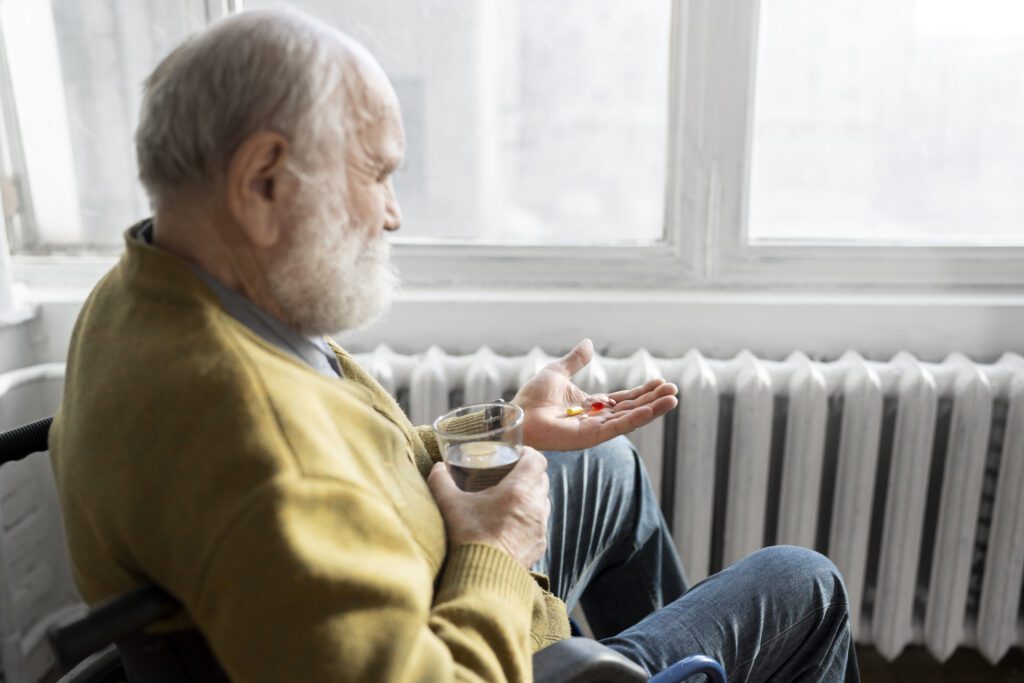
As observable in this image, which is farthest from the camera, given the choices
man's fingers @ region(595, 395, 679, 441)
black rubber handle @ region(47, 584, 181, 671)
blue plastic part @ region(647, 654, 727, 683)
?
man's fingers @ region(595, 395, 679, 441)

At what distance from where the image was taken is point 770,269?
1.82 meters

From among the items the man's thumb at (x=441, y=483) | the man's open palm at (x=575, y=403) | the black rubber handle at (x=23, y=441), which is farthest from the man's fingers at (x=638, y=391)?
the black rubber handle at (x=23, y=441)

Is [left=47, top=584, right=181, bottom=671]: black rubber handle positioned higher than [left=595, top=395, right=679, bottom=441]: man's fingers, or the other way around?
[left=47, top=584, right=181, bottom=671]: black rubber handle

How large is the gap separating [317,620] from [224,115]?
44cm

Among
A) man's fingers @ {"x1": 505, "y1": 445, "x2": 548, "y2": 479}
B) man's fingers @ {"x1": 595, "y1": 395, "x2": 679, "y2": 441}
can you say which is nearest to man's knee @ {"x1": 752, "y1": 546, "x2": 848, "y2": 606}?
man's fingers @ {"x1": 595, "y1": 395, "x2": 679, "y2": 441}

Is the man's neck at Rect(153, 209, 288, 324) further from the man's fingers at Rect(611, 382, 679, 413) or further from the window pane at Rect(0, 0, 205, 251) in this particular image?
the window pane at Rect(0, 0, 205, 251)

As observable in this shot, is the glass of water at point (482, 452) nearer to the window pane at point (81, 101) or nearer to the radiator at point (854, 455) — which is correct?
the radiator at point (854, 455)

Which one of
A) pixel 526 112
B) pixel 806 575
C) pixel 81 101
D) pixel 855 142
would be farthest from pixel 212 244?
pixel 855 142

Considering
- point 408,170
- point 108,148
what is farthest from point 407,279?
point 108,148

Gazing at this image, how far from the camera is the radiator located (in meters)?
1.62

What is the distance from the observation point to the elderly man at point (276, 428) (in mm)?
675

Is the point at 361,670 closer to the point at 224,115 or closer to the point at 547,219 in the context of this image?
the point at 224,115

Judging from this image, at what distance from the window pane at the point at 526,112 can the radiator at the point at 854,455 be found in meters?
0.32

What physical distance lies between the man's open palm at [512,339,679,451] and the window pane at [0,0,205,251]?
105 centimetres
